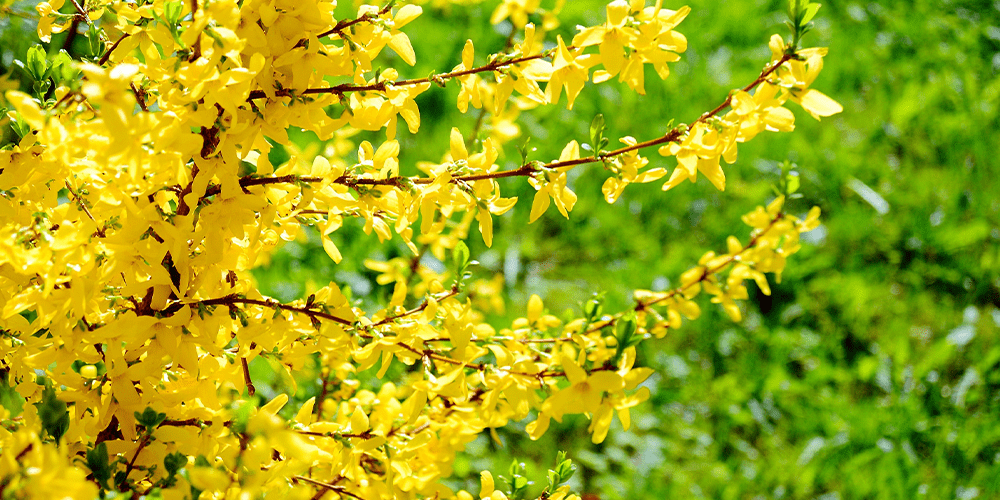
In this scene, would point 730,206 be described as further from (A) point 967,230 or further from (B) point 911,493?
(B) point 911,493

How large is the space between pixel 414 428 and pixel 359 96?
0.56 m

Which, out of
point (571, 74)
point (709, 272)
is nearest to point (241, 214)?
point (571, 74)

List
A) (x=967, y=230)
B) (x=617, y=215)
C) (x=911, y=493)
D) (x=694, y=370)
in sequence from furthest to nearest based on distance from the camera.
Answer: (x=617, y=215)
(x=967, y=230)
(x=694, y=370)
(x=911, y=493)

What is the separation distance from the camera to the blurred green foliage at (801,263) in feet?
7.70

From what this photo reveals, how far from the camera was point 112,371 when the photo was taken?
0.94 meters

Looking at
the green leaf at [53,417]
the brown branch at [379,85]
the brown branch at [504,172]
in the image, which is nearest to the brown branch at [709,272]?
the brown branch at [504,172]

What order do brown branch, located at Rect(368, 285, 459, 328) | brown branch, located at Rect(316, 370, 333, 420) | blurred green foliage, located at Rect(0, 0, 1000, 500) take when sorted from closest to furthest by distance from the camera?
brown branch, located at Rect(368, 285, 459, 328), brown branch, located at Rect(316, 370, 333, 420), blurred green foliage, located at Rect(0, 0, 1000, 500)

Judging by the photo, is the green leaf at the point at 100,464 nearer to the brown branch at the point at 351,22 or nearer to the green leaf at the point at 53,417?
the green leaf at the point at 53,417

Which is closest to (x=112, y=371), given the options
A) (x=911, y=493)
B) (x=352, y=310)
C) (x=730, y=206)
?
(x=352, y=310)

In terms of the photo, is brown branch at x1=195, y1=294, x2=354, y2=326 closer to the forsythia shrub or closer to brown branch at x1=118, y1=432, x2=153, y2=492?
the forsythia shrub

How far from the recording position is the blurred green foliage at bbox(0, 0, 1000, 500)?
92.4 inches

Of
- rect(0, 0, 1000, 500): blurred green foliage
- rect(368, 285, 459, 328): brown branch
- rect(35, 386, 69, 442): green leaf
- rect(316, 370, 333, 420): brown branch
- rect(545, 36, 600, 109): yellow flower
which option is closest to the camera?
rect(35, 386, 69, 442): green leaf

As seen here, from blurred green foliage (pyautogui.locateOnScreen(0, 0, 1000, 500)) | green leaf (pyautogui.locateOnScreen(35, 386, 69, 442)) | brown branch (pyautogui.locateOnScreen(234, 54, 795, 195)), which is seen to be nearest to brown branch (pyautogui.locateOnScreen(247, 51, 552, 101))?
brown branch (pyautogui.locateOnScreen(234, 54, 795, 195))

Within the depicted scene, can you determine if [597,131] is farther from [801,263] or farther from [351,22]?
[801,263]
